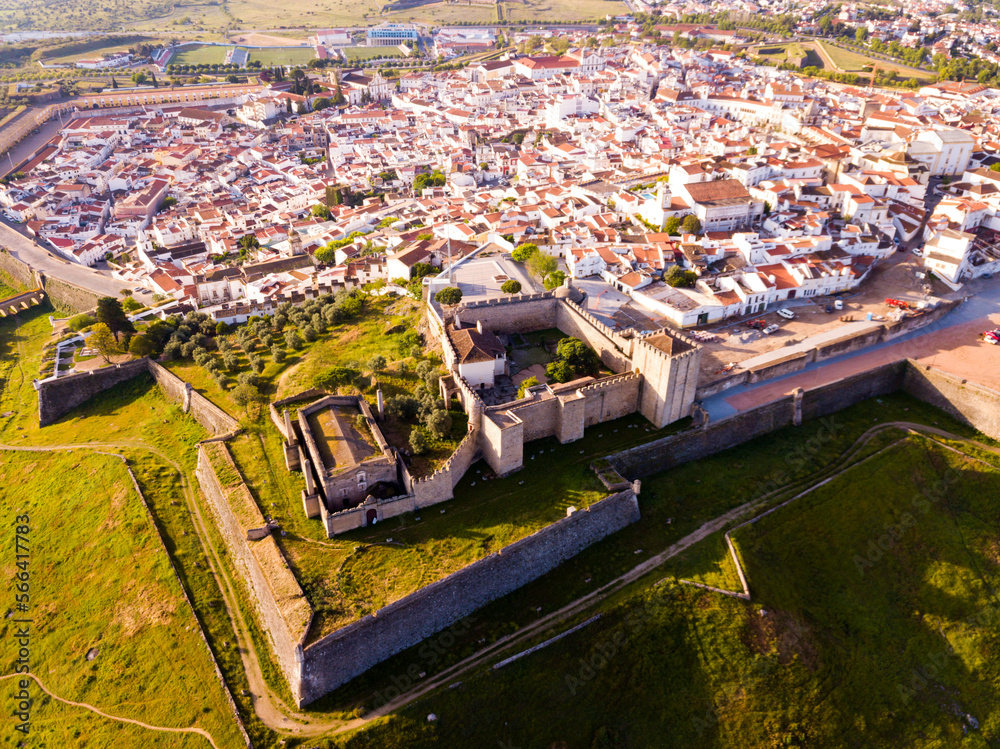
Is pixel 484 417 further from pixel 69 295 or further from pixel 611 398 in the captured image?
pixel 69 295

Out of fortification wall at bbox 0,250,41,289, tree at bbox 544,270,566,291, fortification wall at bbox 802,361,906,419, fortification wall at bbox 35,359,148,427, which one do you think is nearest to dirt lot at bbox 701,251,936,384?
fortification wall at bbox 802,361,906,419

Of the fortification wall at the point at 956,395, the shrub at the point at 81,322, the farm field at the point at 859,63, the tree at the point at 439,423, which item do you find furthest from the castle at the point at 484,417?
the farm field at the point at 859,63

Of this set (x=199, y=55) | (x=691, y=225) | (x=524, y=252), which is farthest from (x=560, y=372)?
(x=199, y=55)

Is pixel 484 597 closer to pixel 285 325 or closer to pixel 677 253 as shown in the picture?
pixel 285 325

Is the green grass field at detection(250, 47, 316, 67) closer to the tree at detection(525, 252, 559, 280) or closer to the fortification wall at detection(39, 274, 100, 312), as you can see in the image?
the fortification wall at detection(39, 274, 100, 312)

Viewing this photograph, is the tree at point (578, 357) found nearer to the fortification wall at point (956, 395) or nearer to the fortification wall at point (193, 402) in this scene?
the fortification wall at point (193, 402)

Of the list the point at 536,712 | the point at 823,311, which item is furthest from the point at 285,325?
the point at 823,311
